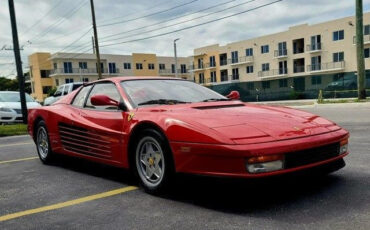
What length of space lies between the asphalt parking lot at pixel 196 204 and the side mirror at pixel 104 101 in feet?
3.00

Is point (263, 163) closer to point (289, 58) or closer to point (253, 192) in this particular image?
point (253, 192)

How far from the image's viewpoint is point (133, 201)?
3416 millimetres

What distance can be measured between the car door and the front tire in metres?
0.27

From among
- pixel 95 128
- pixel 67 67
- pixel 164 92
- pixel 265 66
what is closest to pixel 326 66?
pixel 265 66

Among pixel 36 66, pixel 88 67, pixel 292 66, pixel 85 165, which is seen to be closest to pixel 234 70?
pixel 292 66

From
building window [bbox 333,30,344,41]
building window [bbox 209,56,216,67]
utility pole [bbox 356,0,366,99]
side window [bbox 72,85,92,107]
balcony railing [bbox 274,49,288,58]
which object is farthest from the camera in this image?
building window [bbox 209,56,216,67]

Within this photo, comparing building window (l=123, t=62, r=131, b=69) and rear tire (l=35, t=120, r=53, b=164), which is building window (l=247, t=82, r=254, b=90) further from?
building window (l=123, t=62, r=131, b=69)

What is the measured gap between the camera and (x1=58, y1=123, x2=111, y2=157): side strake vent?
420 centimetres

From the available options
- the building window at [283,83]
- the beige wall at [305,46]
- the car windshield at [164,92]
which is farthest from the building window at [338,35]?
the car windshield at [164,92]

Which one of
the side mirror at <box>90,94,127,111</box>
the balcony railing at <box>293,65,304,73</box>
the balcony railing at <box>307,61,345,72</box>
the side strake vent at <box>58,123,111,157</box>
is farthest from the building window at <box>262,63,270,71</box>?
the side mirror at <box>90,94,127,111</box>

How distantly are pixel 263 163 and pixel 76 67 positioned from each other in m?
68.5

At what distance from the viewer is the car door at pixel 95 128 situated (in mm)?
3994

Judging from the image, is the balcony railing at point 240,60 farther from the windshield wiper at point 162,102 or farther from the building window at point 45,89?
the windshield wiper at point 162,102

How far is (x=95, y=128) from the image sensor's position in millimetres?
4270
